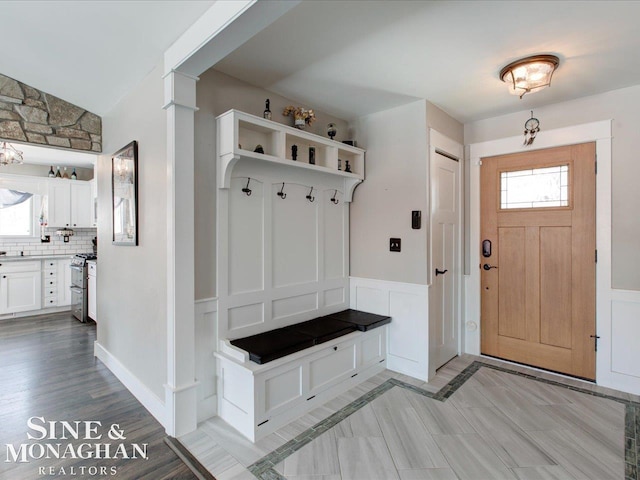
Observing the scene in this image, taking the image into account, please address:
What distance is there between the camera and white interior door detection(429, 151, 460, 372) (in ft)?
10.1

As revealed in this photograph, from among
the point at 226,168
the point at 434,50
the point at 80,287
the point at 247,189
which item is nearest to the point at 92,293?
the point at 80,287

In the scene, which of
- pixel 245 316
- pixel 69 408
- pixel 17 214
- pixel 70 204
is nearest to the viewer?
pixel 69 408

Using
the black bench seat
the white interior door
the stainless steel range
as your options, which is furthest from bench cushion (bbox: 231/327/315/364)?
the stainless steel range

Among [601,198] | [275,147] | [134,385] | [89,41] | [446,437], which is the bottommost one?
[446,437]

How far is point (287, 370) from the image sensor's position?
7.61ft

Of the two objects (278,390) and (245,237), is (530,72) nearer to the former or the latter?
(245,237)

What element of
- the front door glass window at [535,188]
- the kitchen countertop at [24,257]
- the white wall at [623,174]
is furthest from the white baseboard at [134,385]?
the white wall at [623,174]

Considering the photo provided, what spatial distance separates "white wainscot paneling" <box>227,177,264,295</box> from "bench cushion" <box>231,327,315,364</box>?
14.5 inches

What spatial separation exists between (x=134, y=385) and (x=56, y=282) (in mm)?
3924

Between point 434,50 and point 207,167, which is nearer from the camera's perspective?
point 434,50

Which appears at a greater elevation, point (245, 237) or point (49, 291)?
point (245, 237)

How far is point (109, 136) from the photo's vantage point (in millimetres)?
3176

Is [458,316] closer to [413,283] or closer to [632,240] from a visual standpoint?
[413,283]

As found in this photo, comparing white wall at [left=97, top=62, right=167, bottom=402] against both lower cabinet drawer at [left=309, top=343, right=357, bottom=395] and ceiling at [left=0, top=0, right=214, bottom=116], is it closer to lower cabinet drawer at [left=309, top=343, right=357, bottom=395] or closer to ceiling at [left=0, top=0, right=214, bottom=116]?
ceiling at [left=0, top=0, right=214, bottom=116]
